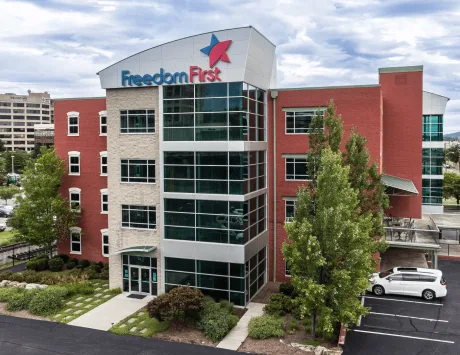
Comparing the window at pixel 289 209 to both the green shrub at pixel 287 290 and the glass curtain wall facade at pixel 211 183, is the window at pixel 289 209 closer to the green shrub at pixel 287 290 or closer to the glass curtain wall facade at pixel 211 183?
the glass curtain wall facade at pixel 211 183

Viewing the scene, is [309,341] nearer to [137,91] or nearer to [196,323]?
[196,323]

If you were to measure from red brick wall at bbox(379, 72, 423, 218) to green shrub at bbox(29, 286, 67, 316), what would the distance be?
23.3 metres

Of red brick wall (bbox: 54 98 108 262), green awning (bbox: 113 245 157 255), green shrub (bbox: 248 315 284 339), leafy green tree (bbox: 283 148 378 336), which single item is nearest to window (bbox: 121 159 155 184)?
green awning (bbox: 113 245 157 255)

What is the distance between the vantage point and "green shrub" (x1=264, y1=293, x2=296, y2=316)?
2205cm

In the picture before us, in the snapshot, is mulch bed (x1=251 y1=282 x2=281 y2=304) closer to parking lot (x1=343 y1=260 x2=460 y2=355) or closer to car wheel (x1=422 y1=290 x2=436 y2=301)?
parking lot (x1=343 y1=260 x2=460 y2=355)

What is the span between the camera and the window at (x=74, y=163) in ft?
104

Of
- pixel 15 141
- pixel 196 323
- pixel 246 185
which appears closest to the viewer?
pixel 196 323

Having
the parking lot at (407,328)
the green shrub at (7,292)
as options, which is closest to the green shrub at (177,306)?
the parking lot at (407,328)

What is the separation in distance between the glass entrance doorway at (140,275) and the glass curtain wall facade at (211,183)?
0.97m

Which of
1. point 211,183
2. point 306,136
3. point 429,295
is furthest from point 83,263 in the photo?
point 429,295

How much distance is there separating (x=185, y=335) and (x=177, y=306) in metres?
1.35

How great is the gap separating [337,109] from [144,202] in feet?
41.7

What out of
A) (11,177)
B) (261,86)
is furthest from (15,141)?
(261,86)

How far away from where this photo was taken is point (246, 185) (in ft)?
77.8
